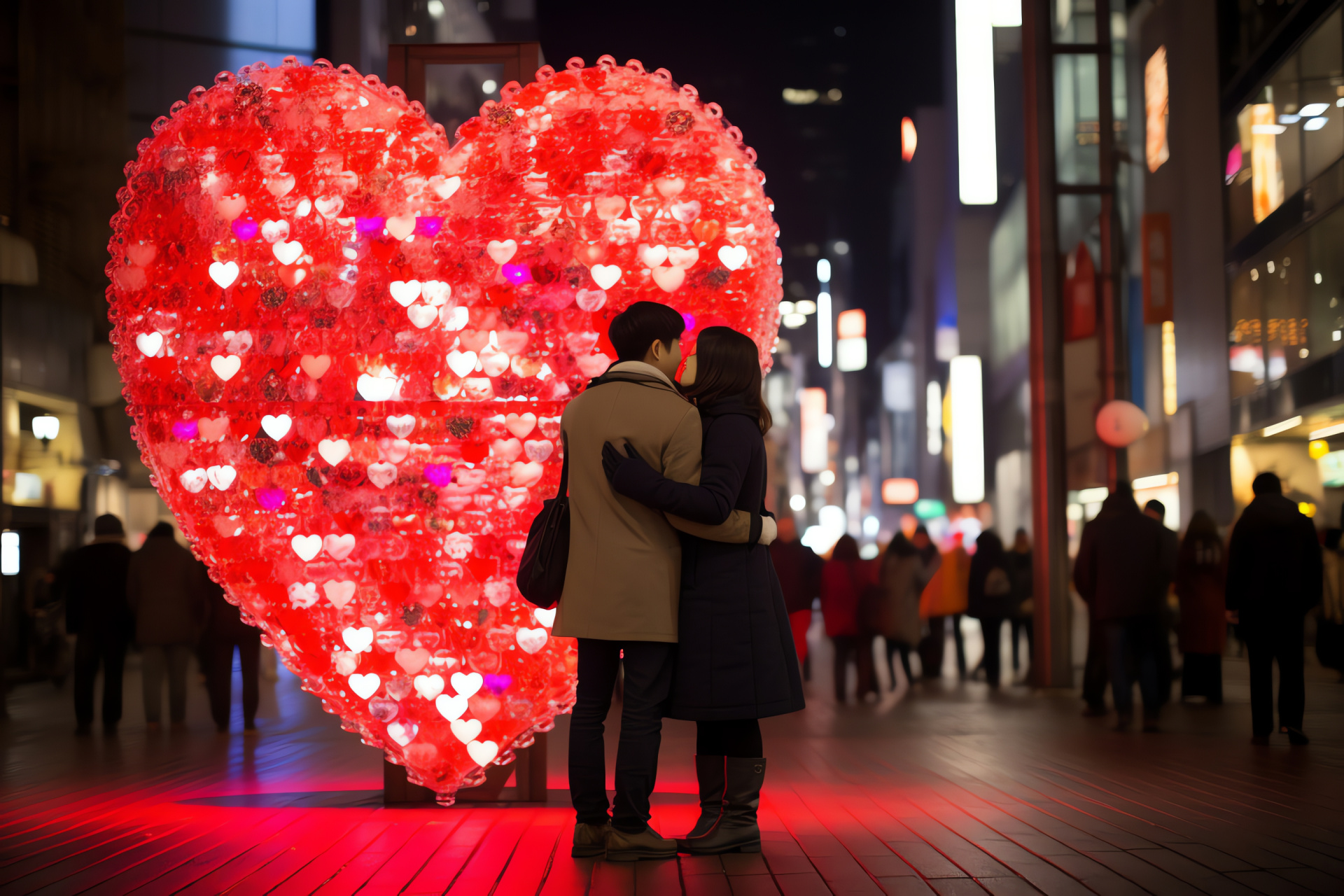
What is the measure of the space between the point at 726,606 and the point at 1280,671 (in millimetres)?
4286

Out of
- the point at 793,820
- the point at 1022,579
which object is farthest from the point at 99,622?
the point at 1022,579

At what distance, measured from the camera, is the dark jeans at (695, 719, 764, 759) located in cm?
343

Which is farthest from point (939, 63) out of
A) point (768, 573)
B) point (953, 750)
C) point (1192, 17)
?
point (768, 573)

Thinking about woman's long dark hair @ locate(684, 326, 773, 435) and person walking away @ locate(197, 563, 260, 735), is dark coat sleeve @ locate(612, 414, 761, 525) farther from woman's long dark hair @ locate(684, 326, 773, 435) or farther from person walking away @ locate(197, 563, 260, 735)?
person walking away @ locate(197, 563, 260, 735)

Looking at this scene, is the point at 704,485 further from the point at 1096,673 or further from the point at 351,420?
the point at 1096,673

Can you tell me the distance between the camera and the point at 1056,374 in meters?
9.48

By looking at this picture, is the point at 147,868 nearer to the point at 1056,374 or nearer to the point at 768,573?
the point at 768,573

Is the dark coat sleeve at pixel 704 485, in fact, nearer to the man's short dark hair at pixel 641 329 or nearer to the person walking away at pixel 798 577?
the man's short dark hair at pixel 641 329

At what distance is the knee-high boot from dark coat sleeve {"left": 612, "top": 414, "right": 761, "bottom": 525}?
0.76 m

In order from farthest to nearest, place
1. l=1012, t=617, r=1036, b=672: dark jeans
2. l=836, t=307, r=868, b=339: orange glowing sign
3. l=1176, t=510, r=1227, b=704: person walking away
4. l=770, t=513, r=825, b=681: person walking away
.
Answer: l=836, t=307, r=868, b=339: orange glowing sign, l=1012, t=617, r=1036, b=672: dark jeans, l=770, t=513, r=825, b=681: person walking away, l=1176, t=510, r=1227, b=704: person walking away

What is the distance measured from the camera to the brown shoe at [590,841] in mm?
3328

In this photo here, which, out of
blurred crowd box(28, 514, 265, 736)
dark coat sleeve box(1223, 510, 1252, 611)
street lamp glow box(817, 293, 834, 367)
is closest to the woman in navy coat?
dark coat sleeve box(1223, 510, 1252, 611)

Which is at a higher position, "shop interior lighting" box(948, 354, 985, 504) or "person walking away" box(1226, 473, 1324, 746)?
"shop interior lighting" box(948, 354, 985, 504)

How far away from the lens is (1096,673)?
322 inches
